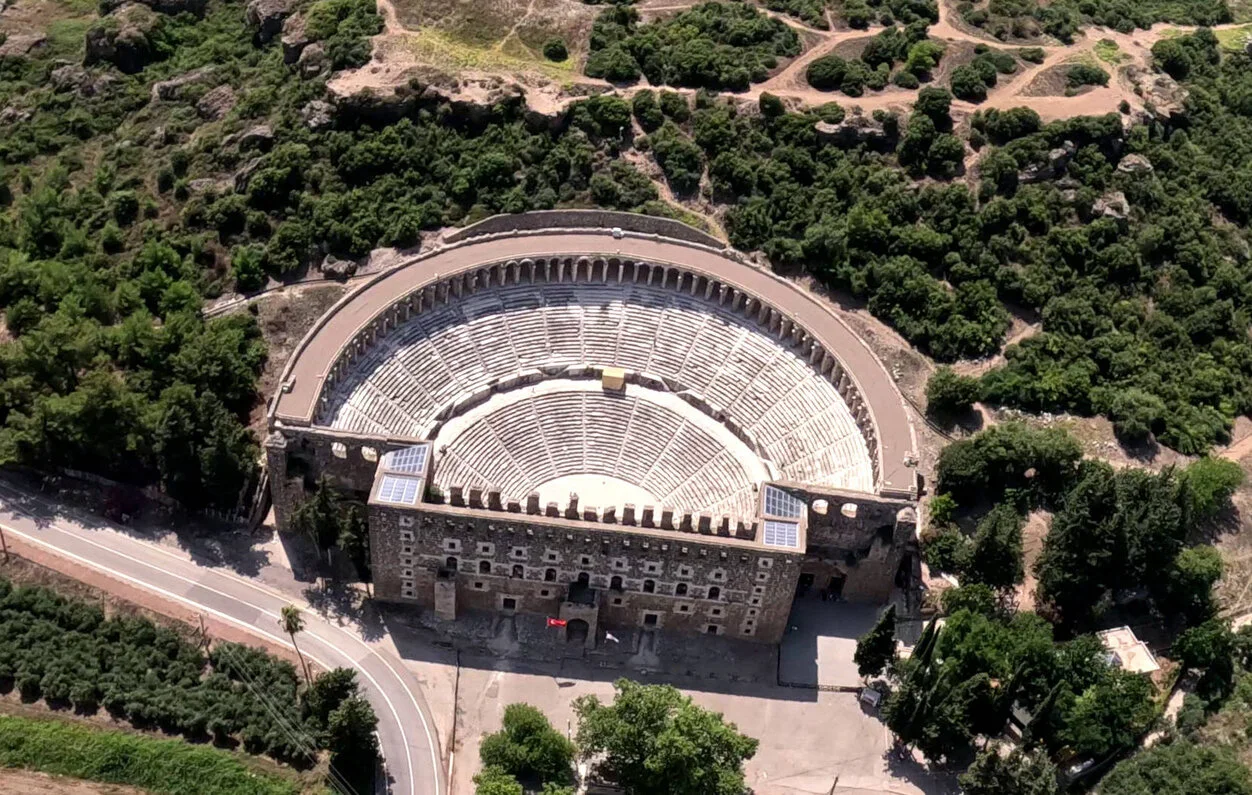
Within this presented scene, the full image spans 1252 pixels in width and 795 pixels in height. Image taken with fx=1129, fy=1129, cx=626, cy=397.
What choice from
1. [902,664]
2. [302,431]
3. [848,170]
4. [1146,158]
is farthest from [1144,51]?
[302,431]

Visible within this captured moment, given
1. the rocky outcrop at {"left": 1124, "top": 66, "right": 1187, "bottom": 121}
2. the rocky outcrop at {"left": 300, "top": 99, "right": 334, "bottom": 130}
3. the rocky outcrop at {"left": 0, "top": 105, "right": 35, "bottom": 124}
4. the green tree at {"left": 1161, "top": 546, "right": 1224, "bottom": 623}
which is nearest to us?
the green tree at {"left": 1161, "top": 546, "right": 1224, "bottom": 623}

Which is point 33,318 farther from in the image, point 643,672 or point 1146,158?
point 1146,158

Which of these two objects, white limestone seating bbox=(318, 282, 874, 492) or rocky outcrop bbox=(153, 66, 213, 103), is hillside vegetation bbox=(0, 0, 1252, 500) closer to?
rocky outcrop bbox=(153, 66, 213, 103)

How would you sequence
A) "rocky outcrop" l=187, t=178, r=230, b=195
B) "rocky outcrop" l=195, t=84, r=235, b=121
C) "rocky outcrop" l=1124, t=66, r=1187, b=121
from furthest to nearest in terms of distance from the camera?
1. "rocky outcrop" l=195, t=84, r=235, b=121
2. "rocky outcrop" l=1124, t=66, r=1187, b=121
3. "rocky outcrop" l=187, t=178, r=230, b=195

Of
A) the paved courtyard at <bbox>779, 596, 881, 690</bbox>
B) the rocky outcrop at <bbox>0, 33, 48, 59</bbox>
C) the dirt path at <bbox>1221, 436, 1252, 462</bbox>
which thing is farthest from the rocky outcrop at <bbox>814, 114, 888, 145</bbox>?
the rocky outcrop at <bbox>0, 33, 48, 59</bbox>

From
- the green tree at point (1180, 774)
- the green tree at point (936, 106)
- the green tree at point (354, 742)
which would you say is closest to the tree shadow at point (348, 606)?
the green tree at point (354, 742)

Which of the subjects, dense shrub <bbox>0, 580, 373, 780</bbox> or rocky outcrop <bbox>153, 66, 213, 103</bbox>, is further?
rocky outcrop <bbox>153, 66, 213, 103</bbox>

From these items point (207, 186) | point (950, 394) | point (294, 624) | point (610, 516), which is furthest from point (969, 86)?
point (294, 624)
